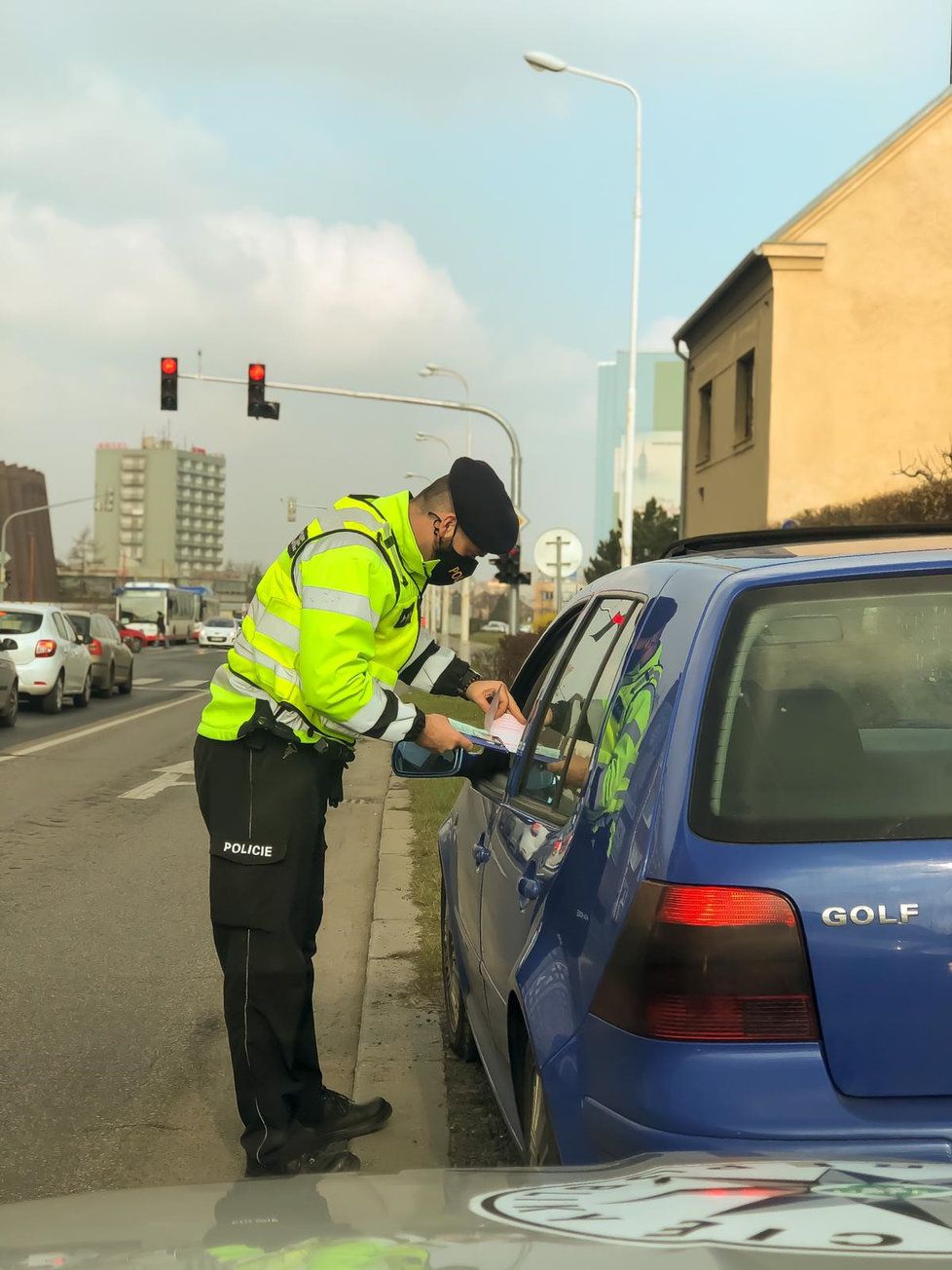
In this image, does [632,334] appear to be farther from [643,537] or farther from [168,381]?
[643,537]

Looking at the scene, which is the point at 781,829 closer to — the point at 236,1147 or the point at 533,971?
the point at 533,971

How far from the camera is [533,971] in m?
3.01

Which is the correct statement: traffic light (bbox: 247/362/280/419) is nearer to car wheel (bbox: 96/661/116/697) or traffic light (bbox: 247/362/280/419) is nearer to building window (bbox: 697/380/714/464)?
car wheel (bbox: 96/661/116/697)

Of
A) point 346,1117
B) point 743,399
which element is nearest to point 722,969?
point 346,1117

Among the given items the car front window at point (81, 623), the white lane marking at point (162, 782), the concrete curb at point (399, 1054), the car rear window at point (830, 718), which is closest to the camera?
the car rear window at point (830, 718)

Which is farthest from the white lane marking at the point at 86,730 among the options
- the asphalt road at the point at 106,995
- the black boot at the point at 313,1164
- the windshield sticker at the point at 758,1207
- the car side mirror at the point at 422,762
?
the windshield sticker at the point at 758,1207

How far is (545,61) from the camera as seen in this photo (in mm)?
23422

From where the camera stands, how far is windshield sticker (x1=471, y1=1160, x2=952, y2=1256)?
171 cm

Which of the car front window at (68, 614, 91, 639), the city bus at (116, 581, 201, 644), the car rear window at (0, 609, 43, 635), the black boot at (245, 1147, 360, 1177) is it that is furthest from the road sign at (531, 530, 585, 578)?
the city bus at (116, 581, 201, 644)

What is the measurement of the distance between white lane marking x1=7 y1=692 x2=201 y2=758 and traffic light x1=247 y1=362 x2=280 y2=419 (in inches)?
211

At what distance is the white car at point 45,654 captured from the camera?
2295cm

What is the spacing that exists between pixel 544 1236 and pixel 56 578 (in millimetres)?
128150

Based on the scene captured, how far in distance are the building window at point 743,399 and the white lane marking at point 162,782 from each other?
14239mm

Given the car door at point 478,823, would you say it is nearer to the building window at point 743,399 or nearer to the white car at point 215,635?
the building window at point 743,399
